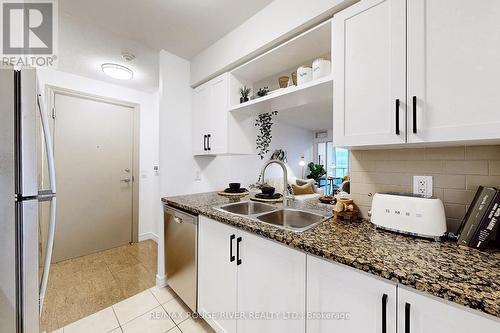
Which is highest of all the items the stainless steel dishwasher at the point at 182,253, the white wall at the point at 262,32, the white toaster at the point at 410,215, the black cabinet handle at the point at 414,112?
the white wall at the point at 262,32

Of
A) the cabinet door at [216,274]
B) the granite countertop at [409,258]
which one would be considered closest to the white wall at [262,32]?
the granite countertop at [409,258]

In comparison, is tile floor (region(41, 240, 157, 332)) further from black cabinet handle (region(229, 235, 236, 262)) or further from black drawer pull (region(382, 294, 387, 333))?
black drawer pull (region(382, 294, 387, 333))

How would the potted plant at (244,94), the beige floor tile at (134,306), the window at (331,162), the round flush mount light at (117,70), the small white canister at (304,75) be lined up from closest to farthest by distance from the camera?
the small white canister at (304,75) → the beige floor tile at (134,306) → the window at (331,162) → the potted plant at (244,94) → the round flush mount light at (117,70)

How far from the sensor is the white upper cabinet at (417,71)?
0.76 meters

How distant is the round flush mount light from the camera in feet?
7.41

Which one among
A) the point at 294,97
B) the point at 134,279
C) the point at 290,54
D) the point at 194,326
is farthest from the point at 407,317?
the point at 134,279

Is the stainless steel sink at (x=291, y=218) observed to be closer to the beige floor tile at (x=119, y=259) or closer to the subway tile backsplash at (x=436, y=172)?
the subway tile backsplash at (x=436, y=172)

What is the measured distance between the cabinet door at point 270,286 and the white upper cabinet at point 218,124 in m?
0.98

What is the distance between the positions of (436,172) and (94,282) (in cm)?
293

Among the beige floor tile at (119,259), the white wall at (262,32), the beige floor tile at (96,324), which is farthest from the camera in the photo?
the beige floor tile at (119,259)

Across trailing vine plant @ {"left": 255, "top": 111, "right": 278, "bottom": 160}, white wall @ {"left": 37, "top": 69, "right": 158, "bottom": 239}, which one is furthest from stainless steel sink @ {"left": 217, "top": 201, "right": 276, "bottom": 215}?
white wall @ {"left": 37, "top": 69, "right": 158, "bottom": 239}

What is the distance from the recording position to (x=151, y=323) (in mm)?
1548

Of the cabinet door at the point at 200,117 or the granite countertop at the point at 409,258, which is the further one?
the cabinet door at the point at 200,117

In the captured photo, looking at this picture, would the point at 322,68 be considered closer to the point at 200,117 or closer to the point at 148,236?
the point at 200,117
